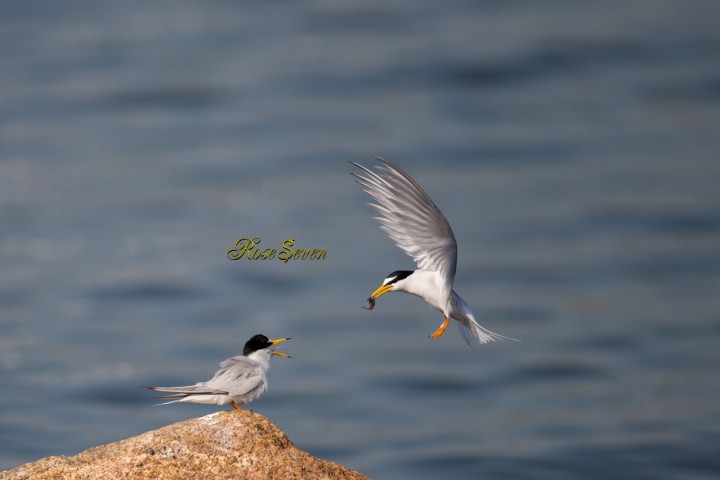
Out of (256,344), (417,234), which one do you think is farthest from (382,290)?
(256,344)

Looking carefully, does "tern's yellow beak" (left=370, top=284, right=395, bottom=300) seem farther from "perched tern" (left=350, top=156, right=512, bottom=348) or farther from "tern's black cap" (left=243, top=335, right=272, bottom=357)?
"tern's black cap" (left=243, top=335, right=272, bottom=357)

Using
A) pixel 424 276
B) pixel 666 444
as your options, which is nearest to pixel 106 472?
pixel 424 276

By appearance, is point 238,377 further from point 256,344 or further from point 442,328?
point 442,328

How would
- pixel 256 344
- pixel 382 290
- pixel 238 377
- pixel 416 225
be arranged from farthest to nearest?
pixel 256 344 < pixel 238 377 < pixel 416 225 < pixel 382 290

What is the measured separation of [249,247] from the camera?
6930 mm

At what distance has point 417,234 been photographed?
626cm

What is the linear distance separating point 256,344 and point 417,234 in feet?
6.26

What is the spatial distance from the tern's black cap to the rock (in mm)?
439

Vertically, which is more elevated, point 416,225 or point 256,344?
point 416,225

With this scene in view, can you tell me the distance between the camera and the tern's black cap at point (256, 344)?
769cm

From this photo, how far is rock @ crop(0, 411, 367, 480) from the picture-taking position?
742 centimetres

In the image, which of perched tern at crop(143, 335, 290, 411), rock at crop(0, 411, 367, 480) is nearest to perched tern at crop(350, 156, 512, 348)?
perched tern at crop(143, 335, 290, 411)

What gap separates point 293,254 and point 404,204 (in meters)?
0.67

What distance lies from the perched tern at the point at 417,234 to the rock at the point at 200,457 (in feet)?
6.17
